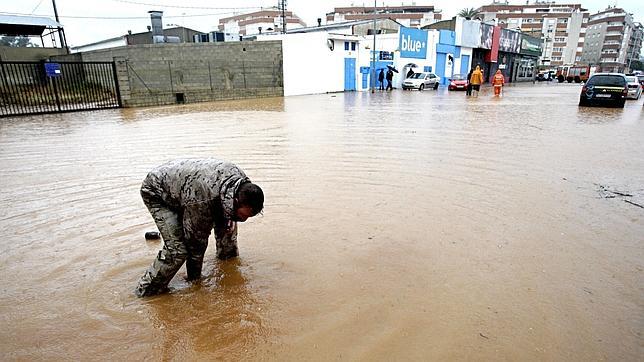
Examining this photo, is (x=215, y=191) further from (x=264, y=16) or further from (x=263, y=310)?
(x=264, y=16)

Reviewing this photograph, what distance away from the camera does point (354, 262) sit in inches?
144

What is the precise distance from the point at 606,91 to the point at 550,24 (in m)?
90.0

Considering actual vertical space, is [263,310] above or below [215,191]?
below

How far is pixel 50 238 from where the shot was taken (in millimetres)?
4180

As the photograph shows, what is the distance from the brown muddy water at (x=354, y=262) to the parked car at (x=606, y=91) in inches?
426

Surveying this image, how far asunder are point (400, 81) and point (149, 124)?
A: 87.0ft

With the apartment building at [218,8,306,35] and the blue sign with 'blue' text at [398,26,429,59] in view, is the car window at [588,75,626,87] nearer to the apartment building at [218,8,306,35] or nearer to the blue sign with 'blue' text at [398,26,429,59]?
the blue sign with 'blue' text at [398,26,429,59]

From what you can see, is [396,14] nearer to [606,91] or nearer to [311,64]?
[311,64]

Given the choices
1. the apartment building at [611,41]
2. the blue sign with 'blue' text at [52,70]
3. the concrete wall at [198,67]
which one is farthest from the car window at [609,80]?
the apartment building at [611,41]

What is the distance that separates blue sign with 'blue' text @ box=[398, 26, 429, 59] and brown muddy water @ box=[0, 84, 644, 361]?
27822mm

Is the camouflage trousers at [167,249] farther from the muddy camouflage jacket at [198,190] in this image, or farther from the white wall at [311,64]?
the white wall at [311,64]

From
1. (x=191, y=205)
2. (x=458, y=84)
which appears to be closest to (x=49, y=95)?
(x=191, y=205)

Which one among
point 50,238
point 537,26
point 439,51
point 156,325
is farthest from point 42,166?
point 537,26

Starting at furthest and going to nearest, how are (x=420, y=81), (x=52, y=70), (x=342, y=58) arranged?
(x=420, y=81) → (x=342, y=58) → (x=52, y=70)
